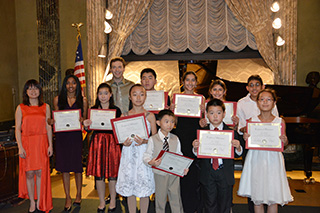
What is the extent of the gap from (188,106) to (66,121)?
1.50 m

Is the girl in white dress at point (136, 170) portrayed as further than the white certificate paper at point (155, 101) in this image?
No

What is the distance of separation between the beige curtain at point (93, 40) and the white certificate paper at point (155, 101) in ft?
12.0

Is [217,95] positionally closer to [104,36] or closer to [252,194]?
[252,194]

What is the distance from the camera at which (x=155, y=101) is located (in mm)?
3393

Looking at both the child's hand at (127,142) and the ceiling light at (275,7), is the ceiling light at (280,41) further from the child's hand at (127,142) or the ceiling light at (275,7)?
the child's hand at (127,142)

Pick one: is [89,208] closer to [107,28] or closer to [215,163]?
[215,163]

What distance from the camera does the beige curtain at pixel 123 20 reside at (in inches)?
266

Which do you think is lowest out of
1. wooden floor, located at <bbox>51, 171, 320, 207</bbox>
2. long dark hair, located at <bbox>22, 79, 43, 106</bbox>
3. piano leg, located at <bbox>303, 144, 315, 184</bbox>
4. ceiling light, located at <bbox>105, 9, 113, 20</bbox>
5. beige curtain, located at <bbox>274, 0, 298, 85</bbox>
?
wooden floor, located at <bbox>51, 171, 320, 207</bbox>

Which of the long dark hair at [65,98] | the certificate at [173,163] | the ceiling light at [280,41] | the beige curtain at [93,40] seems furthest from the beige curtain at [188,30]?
the certificate at [173,163]

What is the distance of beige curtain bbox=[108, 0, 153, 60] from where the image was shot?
22.2 feet

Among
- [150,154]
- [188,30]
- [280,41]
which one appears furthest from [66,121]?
[280,41]

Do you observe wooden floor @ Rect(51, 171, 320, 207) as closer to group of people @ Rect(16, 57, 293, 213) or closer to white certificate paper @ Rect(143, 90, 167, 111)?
group of people @ Rect(16, 57, 293, 213)

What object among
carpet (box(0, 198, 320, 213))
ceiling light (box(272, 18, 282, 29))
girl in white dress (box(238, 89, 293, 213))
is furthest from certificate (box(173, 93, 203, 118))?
ceiling light (box(272, 18, 282, 29))

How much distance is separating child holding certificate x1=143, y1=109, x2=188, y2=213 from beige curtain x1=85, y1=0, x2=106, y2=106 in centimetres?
433
